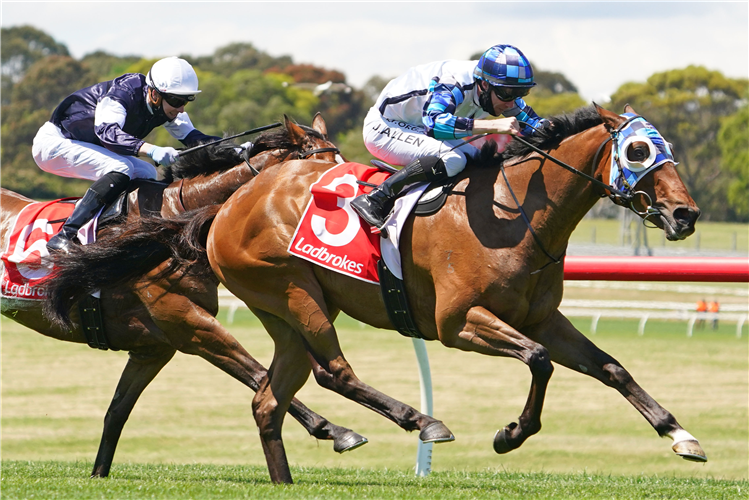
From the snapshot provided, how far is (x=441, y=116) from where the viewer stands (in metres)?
4.47

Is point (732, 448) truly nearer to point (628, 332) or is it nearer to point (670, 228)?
point (670, 228)

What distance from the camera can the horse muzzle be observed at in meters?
4.05

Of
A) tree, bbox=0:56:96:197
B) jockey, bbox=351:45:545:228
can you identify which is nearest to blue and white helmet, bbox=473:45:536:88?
jockey, bbox=351:45:545:228

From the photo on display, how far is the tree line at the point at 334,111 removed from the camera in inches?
2222

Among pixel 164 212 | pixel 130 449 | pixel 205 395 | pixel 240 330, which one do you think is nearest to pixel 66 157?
pixel 164 212

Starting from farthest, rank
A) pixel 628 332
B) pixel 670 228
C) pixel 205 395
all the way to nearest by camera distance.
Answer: pixel 628 332 < pixel 205 395 < pixel 670 228

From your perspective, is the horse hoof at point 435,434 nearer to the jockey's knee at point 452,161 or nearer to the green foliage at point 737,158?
the jockey's knee at point 452,161

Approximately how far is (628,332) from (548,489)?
1631 centimetres

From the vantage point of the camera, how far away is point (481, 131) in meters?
4.42

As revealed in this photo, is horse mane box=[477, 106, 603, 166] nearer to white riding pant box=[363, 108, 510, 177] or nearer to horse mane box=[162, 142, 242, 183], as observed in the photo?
white riding pant box=[363, 108, 510, 177]

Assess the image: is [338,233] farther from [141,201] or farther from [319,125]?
[319,125]

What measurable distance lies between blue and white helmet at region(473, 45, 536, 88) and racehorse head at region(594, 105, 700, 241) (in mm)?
517

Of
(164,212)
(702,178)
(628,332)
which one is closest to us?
(164,212)

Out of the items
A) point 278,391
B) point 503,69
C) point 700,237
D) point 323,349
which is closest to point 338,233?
point 323,349
